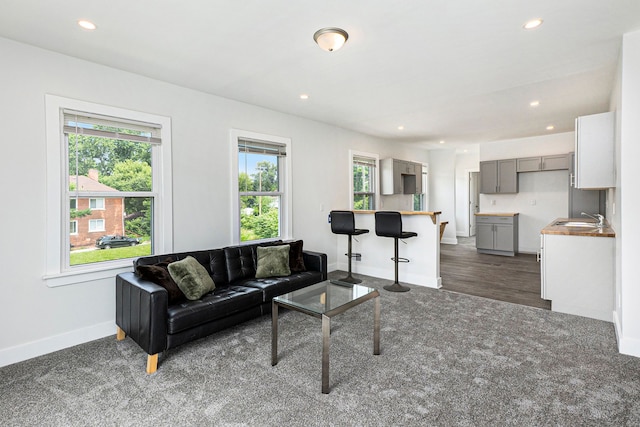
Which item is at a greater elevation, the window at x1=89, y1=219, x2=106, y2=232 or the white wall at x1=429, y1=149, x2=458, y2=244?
the white wall at x1=429, y1=149, x2=458, y2=244

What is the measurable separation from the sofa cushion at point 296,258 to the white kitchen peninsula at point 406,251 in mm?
1725

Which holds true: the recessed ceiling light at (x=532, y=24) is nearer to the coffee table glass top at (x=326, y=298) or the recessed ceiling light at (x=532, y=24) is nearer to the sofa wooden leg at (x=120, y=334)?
the coffee table glass top at (x=326, y=298)

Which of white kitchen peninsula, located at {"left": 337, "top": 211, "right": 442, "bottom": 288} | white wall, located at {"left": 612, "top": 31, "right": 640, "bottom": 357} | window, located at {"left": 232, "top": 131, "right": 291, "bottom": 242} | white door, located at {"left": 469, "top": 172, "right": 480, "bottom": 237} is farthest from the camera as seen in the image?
white door, located at {"left": 469, "top": 172, "right": 480, "bottom": 237}

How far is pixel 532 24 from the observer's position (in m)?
2.41

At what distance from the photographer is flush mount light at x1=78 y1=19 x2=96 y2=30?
2.33 m

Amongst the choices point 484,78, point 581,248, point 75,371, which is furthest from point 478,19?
point 75,371

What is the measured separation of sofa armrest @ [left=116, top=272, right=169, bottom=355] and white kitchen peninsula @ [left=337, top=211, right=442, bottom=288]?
3438 millimetres

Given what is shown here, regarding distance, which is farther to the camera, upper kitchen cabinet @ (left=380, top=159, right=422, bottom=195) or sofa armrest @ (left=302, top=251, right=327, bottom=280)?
upper kitchen cabinet @ (left=380, top=159, right=422, bottom=195)

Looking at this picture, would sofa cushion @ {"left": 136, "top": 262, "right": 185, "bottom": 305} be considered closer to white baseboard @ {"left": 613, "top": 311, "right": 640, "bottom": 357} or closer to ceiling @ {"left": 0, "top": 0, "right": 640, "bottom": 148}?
ceiling @ {"left": 0, "top": 0, "right": 640, "bottom": 148}

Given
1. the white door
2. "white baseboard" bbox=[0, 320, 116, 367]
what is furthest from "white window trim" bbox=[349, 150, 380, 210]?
the white door

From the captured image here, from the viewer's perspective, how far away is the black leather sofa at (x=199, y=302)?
2.46 metres

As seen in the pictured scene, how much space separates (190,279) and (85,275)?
1015 mm

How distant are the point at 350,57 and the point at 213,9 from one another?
1.28 m

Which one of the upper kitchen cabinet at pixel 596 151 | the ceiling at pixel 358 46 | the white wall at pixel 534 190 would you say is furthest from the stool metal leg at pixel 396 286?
the white wall at pixel 534 190
